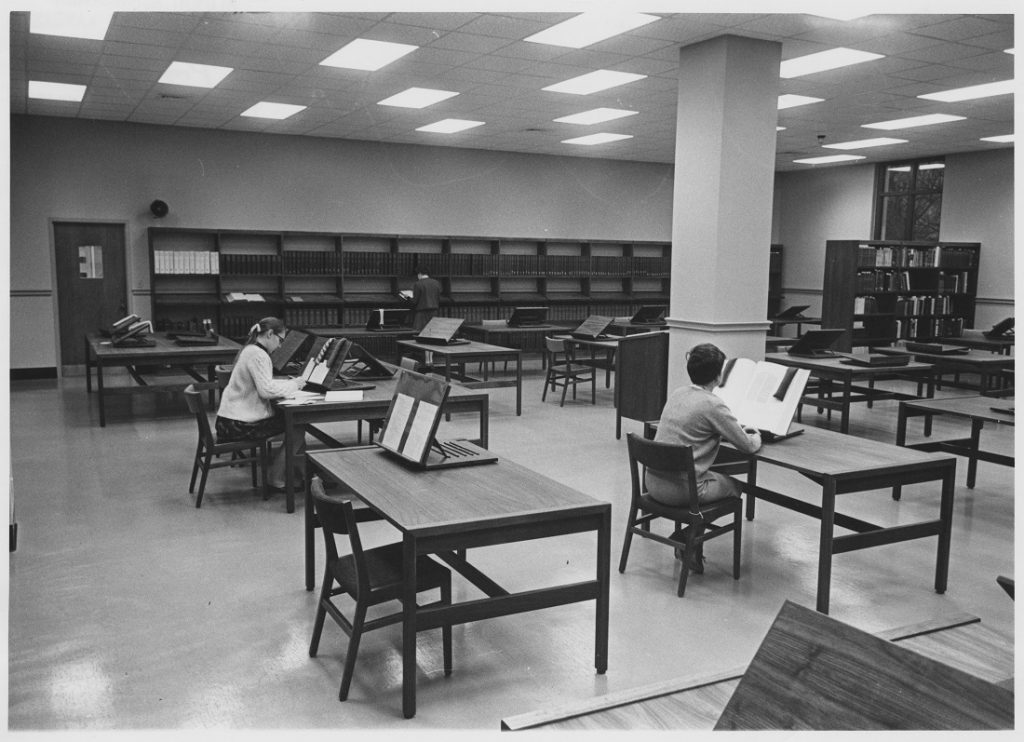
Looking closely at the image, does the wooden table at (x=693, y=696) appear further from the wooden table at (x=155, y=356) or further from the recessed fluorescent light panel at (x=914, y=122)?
the recessed fluorescent light panel at (x=914, y=122)

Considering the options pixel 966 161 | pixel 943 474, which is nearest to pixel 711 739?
pixel 943 474

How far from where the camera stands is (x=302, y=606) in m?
3.73

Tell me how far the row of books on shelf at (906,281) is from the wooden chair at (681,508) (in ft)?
28.1

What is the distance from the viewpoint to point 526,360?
13.0 metres

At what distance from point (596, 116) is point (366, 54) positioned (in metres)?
3.46

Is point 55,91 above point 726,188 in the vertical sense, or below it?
above

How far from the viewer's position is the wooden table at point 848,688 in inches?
51.5

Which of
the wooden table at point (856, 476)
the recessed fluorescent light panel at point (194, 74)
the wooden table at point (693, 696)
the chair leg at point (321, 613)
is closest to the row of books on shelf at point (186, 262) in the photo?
the recessed fluorescent light panel at point (194, 74)

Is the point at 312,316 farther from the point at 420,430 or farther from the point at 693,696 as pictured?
the point at 693,696

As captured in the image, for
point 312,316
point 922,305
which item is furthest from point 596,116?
point 922,305

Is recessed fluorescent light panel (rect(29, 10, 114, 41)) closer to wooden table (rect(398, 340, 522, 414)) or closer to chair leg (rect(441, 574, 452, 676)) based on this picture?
wooden table (rect(398, 340, 522, 414))

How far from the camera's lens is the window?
12836 millimetres

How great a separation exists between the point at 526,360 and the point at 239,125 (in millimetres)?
5134

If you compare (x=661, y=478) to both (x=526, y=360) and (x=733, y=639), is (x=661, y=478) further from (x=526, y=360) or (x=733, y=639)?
(x=526, y=360)
